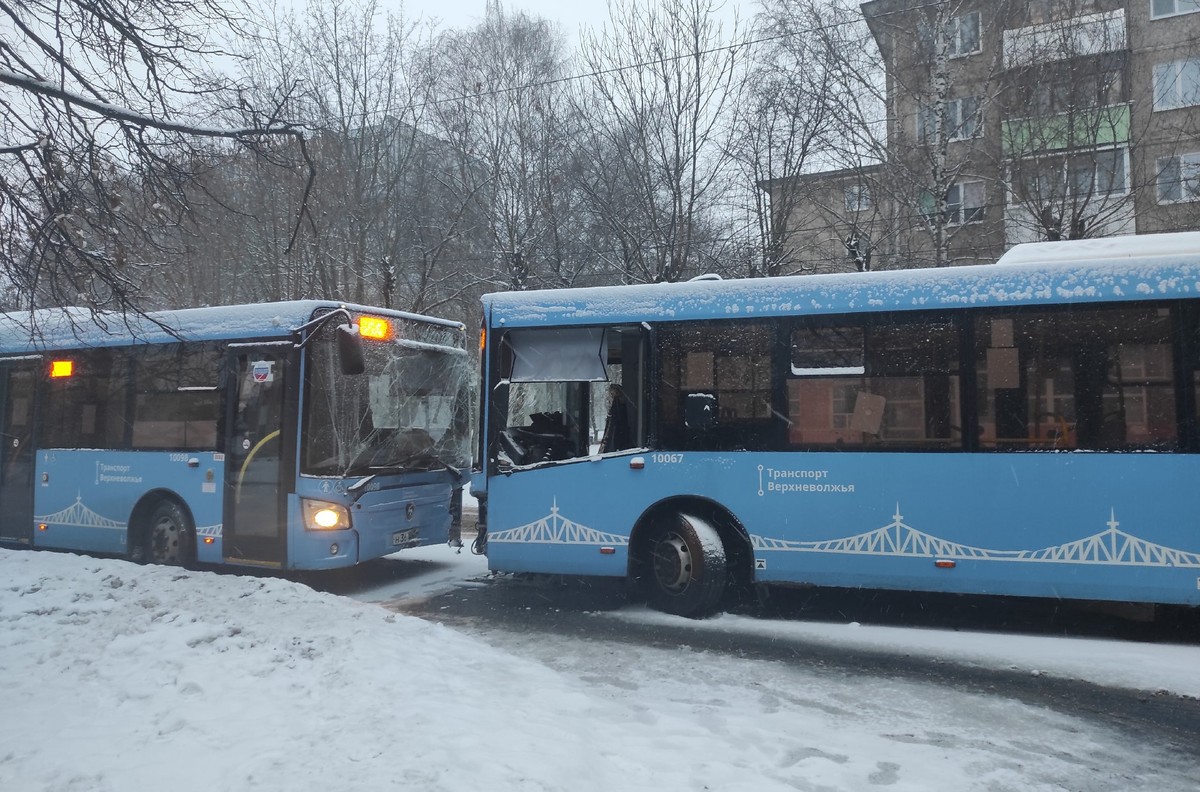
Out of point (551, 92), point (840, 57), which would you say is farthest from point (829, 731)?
point (551, 92)

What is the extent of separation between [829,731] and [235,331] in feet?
25.7

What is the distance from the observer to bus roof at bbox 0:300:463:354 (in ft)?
31.2

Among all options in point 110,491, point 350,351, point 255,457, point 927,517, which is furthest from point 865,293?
point 110,491

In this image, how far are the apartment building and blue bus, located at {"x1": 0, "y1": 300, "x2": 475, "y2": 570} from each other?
1006 cm

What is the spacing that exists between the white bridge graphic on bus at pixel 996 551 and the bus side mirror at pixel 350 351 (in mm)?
4479

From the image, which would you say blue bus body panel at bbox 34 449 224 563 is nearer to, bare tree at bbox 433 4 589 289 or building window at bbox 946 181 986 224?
bare tree at bbox 433 4 589 289

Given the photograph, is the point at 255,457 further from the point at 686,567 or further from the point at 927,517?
the point at 927,517

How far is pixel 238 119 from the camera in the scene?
26.8 ft

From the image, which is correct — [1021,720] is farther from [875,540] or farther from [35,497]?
[35,497]

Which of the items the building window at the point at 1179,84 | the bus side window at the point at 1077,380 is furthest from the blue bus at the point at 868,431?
the building window at the point at 1179,84

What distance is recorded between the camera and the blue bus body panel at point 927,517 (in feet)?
23.1

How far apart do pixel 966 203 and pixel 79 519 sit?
21121 mm

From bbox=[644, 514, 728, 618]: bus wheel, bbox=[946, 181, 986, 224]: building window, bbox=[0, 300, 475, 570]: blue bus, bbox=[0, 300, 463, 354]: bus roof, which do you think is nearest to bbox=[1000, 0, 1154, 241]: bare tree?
bbox=[946, 181, 986, 224]: building window

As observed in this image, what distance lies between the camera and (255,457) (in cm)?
961
